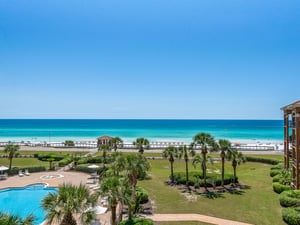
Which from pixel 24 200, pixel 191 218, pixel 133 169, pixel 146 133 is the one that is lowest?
pixel 24 200

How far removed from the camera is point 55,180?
29.9 m

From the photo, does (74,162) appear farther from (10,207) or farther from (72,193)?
(72,193)

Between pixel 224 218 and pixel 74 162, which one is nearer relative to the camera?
pixel 224 218

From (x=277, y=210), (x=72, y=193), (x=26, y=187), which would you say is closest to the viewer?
(x=72, y=193)

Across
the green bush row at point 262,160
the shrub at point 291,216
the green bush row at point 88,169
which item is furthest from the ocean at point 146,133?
the shrub at point 291,216

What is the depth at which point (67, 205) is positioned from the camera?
10445 millimetres

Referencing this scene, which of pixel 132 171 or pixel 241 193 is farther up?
pixel 132 171

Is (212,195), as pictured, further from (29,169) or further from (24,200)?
(29,169)

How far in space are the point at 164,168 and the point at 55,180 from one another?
15.1 meters

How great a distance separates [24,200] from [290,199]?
919 inches

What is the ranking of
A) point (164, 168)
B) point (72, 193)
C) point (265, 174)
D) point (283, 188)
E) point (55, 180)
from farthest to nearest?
point (164, 168) → point (265, 174) → point (55, 180) → point (283, 188) → point (72, 193)

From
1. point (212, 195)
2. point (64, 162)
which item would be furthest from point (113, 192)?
point (64, 162)

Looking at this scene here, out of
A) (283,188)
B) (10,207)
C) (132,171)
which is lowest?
(10,207)

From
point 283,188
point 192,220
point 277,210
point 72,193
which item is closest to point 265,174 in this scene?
point 283,188
